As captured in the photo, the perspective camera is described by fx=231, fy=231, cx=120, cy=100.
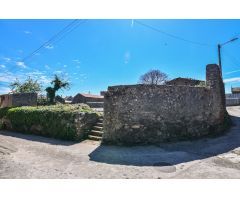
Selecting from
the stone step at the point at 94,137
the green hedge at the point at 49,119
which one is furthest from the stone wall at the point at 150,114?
the green hedge at the point at 49,119

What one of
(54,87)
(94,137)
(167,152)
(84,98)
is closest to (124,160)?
(167,152)

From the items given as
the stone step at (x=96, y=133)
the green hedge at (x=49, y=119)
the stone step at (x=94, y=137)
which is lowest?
the stone step at (x=94, y=137)

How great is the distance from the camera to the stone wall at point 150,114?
924cm

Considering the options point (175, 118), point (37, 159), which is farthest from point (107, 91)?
point (37, 159)

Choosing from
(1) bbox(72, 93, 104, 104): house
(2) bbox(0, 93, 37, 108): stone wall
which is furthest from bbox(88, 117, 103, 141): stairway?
(1) bbox(72, 93, 104, 104): house

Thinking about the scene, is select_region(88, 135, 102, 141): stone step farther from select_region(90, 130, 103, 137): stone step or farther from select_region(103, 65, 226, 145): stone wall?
select_region(103, 65, 226, 145): stone wall

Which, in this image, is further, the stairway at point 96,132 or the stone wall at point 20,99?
the stone wall at point 20,99

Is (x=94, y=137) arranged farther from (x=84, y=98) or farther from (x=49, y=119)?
(x=84, y=98)

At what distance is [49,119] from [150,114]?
561 centimetres

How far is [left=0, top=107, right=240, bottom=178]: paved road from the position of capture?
587cm

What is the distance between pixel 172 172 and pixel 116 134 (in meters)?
3.67

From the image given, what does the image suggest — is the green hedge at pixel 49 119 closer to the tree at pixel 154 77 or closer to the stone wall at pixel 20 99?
the stone wall at pixel 20 99

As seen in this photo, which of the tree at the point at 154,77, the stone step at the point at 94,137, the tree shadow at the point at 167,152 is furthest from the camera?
the tree at the point at 154,77

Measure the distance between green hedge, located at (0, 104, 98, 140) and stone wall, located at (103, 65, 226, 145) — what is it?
2100 millimetres
